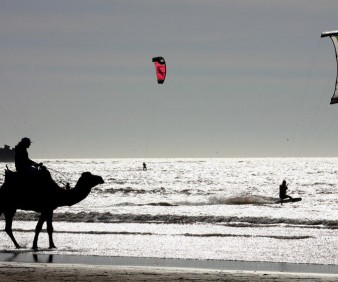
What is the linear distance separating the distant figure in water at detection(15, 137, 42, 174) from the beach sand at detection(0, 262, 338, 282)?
3.83 metres

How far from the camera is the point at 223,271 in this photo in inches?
612

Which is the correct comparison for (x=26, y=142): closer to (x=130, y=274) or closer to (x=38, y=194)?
(x=38, y=194)

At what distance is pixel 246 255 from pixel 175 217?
17451 mm

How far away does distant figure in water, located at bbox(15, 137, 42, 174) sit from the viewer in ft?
64.2

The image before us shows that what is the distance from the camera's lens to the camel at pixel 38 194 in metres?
20.0

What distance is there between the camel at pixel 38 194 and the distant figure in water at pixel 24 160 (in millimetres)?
204

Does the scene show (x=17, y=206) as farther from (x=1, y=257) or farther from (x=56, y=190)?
(x=1, y=257)

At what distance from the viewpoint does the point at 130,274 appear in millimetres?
15031

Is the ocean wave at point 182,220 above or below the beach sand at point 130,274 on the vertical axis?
below

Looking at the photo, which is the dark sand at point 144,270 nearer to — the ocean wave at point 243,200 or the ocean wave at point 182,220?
the ocean wave at point 182,220

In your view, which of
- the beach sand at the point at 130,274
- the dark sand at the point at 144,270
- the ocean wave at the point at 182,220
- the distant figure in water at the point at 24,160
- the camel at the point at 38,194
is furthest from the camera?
the ocean wave at the point at 182,220

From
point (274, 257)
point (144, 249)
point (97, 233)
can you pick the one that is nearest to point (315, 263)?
point (274, 257)

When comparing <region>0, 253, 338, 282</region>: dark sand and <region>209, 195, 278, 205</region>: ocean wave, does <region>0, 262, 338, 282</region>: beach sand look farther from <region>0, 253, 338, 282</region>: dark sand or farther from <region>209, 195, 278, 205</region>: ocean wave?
<region>209, 195, 278, 205</region>: ocean wave

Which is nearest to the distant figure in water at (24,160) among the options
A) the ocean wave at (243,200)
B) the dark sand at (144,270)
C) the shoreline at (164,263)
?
the shoreline at (164,263)
